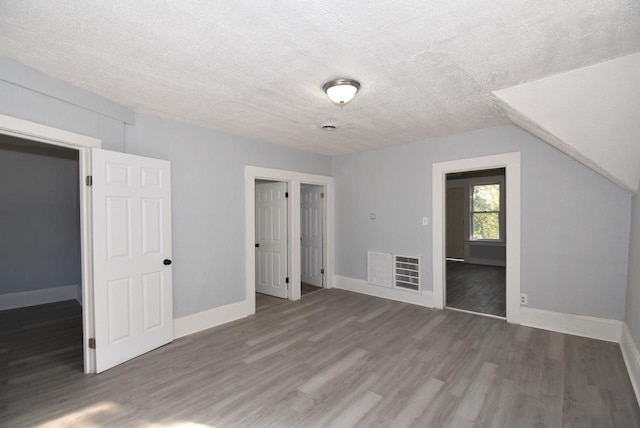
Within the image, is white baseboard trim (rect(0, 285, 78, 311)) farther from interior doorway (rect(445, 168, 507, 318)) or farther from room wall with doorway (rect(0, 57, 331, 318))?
interior doorway (rect(445, 168, 507, 318))

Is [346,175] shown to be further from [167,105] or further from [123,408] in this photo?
[123,408]

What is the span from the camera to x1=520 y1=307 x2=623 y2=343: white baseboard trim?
3143 millimetres

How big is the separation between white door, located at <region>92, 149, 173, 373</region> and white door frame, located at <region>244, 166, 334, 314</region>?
1.15 m

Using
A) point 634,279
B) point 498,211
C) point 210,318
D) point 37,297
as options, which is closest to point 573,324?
point 634,279

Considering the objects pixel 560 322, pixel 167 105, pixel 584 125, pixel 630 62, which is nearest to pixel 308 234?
pixel 167 105

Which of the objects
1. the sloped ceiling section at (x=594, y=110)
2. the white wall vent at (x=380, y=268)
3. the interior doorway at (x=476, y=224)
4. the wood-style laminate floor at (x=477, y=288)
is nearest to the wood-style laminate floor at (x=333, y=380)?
the wood-style laminate floor at (x=477, y=288)

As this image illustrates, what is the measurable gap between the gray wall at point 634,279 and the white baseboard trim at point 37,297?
744 cm

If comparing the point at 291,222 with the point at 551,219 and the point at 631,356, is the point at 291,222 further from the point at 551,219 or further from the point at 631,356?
the point at 631,356

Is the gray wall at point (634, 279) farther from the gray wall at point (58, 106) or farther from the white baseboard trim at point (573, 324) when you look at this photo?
the gray wall at point (58, 106)

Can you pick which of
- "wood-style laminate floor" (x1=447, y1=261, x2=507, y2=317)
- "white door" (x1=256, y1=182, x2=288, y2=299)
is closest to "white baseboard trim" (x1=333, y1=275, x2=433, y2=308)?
"wood-style laminate floor" (x1=447, y1=261, x2=507, y2=317)

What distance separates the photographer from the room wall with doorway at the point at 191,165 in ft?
8.05

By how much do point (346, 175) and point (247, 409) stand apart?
408 cm

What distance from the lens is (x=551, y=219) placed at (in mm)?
3479

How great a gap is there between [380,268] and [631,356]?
296 cm
